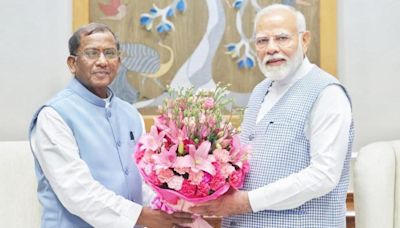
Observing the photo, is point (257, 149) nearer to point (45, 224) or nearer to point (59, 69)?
point (45, 224)

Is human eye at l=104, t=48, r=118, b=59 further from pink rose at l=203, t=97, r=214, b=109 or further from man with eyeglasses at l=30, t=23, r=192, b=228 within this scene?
pink rose at l=203, t=97, r=214, b=109

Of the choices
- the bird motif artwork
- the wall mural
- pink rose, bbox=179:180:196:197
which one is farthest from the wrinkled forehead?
the bird motif artwork

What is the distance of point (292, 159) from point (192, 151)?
36cm

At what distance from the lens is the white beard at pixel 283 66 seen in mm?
1785

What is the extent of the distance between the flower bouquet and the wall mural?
0.95 meters

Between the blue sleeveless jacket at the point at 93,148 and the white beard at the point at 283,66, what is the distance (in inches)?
22.3

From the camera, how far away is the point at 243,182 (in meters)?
1.78

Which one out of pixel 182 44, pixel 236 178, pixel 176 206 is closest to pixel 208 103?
pixel 236 178

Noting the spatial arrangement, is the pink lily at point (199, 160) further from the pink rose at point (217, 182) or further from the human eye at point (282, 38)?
the human eye at point (282, 38)

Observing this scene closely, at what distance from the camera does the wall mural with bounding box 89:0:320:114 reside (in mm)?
2553

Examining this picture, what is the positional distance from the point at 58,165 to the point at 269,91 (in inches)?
31.0

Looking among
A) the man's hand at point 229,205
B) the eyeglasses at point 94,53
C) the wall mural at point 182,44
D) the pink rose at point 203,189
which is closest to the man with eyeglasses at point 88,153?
the eyeglasses at point 94,53

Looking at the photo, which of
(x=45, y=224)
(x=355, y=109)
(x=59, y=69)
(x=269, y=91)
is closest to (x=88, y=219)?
(x=45, y=224)

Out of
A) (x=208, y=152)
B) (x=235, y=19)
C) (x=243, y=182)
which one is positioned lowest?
(x=243, y=182)
